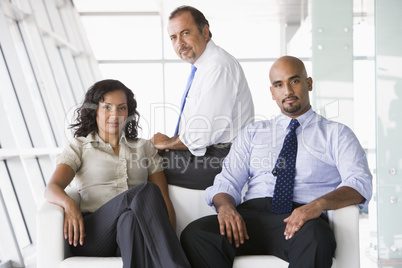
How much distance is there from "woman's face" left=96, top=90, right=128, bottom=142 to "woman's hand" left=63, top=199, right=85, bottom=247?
21.3 inches

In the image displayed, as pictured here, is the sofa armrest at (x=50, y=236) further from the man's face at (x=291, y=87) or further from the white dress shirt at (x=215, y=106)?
the man's face at (x=291, y=87)

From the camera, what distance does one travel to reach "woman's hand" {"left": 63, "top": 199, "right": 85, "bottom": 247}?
1812 millimetres

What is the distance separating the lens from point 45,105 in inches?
198

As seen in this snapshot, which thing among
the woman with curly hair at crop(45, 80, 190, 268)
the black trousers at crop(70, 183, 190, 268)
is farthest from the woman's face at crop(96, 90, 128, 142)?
the black trousers at crop(70, 183, 190, 268)

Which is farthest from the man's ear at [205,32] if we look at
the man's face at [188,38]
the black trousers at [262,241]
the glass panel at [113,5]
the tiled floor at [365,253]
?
the glass panel at [113,5]

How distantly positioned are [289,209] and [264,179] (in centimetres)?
23

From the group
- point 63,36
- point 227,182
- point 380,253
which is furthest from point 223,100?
point 63,36

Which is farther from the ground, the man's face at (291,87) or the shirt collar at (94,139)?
the man's face at (291,87)

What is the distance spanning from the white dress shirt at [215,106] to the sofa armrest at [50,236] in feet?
2.64

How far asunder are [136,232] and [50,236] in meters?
0.37

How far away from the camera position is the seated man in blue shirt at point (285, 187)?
1.77 metres

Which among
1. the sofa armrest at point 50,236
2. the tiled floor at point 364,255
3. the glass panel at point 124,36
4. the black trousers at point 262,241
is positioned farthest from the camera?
the glass panel at point 124,36

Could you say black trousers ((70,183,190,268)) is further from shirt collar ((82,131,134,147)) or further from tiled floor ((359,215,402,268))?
tiled floor ((359,215,402,268))

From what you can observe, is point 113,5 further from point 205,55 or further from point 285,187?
point 285,187
